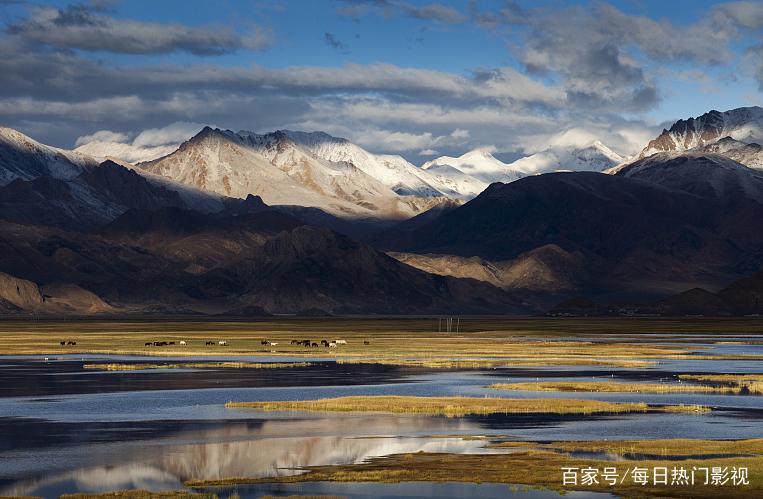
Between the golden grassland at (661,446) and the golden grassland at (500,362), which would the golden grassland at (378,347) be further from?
the golden grassland at (661,446)

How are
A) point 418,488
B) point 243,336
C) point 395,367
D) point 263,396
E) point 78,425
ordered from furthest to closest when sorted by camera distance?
point 243,336, point 395,367, point 263,396, point 78,425, point 418,488

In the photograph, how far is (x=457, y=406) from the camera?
2891 inches

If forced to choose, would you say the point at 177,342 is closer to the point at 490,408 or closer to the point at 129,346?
the point at 129,346

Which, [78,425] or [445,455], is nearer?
[445,455]

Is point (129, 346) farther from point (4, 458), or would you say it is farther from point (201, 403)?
point (4, 458)

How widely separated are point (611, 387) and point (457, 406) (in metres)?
19.1

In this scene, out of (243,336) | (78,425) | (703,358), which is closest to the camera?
(78,425)

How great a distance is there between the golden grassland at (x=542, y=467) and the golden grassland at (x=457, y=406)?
15292 millimetres

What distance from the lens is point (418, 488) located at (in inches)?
1832

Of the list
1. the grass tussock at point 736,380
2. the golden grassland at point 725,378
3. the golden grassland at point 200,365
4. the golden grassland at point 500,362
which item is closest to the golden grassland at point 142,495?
the grass tussock at point 736,380

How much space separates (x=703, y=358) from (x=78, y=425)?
79557 mm

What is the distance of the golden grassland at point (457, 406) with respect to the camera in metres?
72.1

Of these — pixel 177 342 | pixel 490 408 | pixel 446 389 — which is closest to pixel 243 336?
pixel 177 342

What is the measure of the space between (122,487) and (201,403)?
29845 millimetres
